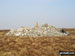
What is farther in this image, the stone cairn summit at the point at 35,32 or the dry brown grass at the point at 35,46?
the stone cairn summit at the point at 35,32

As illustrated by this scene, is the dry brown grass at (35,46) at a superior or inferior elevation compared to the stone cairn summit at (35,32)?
superior

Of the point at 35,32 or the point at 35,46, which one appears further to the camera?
the point at 35,32

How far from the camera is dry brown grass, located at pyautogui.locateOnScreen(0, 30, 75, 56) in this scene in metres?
6.50

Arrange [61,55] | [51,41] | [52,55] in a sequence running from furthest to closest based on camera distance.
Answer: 1. [51,41]
2. [52,55]
3. [61,55]

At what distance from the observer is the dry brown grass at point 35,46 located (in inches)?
256

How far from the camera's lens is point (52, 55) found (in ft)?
21.1

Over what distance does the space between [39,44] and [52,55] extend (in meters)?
0.75

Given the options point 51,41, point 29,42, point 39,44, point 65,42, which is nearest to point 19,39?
point 29,42

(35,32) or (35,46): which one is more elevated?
(35,46)

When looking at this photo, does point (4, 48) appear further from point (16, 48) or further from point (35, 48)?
point (35, 48)

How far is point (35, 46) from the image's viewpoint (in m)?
6.72

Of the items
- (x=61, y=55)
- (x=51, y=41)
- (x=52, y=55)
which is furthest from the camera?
(x=51, y=41)

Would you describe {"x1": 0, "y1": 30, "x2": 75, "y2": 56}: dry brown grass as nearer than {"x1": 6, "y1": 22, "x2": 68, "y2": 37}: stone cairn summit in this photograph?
Yes

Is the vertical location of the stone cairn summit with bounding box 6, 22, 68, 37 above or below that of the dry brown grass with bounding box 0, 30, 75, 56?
below
